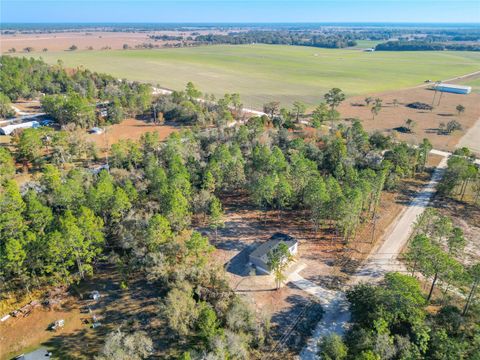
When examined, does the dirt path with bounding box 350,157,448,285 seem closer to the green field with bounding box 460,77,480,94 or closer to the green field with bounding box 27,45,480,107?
the green field with bounding box 27,45,480,107

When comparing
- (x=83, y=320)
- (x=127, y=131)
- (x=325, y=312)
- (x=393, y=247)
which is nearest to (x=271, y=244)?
(x=325, y=312)

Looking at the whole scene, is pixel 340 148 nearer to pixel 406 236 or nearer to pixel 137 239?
pixel 406 236

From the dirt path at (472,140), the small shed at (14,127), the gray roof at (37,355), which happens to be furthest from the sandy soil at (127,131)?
the dirt path at (472,140)

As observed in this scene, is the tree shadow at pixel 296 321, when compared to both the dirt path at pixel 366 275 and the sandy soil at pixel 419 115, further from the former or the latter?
the sandy soil at pixel 419 115

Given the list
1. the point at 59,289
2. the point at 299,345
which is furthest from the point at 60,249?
the point at 299,345

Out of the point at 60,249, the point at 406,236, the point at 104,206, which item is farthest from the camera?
the point at 406,236

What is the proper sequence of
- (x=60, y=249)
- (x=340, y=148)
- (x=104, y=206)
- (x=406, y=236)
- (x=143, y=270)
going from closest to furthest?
(x=60, y=249), (x=143, y=270), (x=104, y=206), (x=406, y=236), (x=340, y=148)

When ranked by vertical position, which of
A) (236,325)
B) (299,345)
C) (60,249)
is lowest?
(299,345)

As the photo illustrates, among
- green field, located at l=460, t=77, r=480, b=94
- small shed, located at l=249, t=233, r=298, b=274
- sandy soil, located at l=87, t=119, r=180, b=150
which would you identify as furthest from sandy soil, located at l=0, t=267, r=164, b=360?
green field, located at l=460, t=77, r=480, b=94
